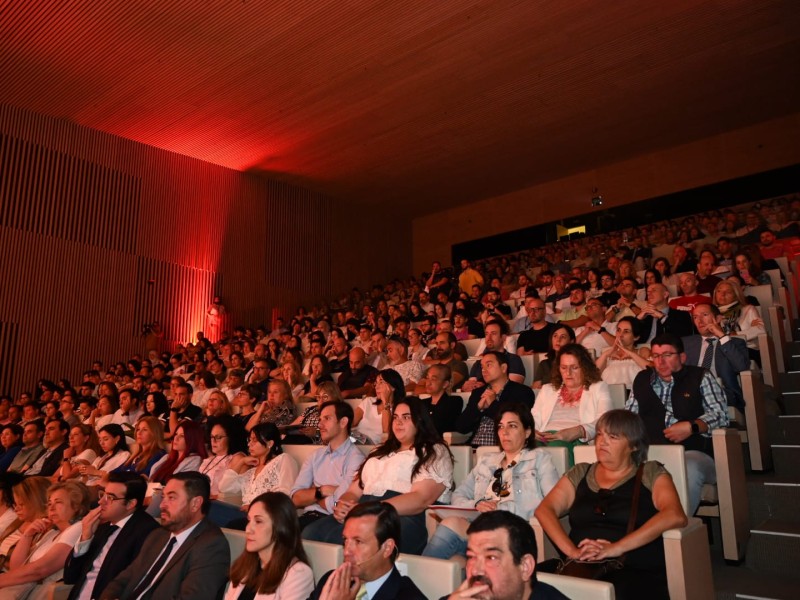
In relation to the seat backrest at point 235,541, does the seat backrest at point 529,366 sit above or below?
above

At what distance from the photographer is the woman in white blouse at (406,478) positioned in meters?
2.68

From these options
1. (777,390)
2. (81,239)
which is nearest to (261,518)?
(777,390)

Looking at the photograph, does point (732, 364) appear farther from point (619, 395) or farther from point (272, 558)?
point (272, 558)

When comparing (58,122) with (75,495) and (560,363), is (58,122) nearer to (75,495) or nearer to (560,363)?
(75,495)

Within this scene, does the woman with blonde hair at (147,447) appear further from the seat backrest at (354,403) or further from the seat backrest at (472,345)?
the seat backrest at (472,345)

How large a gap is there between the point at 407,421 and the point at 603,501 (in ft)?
3.08

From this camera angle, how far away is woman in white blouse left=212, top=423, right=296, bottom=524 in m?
3.38

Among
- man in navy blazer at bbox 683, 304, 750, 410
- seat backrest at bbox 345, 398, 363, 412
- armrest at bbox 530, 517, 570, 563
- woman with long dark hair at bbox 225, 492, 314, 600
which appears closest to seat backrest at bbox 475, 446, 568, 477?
armrest at bbox 530, 517, 570, 563

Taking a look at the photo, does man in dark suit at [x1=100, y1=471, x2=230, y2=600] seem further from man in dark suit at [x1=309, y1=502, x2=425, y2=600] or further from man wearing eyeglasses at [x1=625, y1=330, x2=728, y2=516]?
man wearing eyeglasses at [x1=625, y1=330, x2=728, y2=516]

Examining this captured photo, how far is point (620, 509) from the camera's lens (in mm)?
2205

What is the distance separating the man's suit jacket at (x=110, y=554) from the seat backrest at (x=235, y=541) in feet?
1.93

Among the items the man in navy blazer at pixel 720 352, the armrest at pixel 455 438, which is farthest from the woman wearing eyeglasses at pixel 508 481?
the man in navy blazer at pixel 720 352

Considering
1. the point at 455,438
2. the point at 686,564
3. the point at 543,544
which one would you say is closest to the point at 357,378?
the point at 455,438

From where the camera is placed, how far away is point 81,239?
30.8 feet
